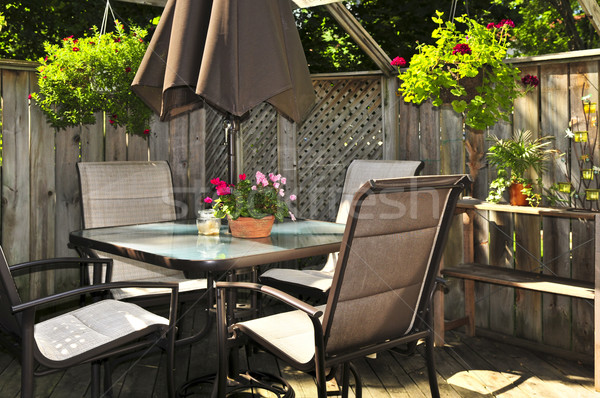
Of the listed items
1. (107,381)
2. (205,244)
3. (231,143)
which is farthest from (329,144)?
(107,381)

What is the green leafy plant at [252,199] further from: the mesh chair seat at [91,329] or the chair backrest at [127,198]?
the chair backrest at [127,198]

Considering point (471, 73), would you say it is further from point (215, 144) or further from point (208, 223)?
point (215, 144)

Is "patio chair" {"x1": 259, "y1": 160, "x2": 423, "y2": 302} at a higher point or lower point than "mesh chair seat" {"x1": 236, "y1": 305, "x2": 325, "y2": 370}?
higher

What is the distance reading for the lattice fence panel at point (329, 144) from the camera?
411 centimetres

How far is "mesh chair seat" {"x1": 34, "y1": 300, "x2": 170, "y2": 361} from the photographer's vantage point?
1.74 metres

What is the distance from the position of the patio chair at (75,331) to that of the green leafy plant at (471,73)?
72.5 inches

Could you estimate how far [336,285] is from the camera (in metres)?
1.55

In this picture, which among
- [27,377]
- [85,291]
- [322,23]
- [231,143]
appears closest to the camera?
[27,377]

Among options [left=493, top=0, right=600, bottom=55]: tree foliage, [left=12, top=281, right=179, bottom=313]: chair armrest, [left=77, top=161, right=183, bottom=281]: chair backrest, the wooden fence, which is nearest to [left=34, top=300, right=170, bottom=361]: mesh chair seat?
[left=12, top=281, right=179, bottom=313]: chair armrest

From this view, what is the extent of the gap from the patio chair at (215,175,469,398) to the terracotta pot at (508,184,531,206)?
1334mm

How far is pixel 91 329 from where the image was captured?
1909 millimetres

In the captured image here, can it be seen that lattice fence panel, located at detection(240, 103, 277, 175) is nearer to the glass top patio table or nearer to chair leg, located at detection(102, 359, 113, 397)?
the glass top patio table

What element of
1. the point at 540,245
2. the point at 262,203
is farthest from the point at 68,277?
the point at 540,245

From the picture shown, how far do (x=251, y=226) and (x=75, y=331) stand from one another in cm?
76
